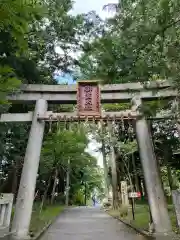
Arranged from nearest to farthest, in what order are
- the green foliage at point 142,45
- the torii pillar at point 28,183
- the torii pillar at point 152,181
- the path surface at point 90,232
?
the green foliage at point 142,45, the torii pillar at point 28,183, the torii pillar at point 152,181, the path surface at point 90,232

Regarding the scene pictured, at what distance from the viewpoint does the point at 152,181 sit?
10.0m

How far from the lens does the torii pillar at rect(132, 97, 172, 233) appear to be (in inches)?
373

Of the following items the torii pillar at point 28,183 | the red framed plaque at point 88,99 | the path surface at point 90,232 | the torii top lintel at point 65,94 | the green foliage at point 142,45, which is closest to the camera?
the green foliage at point 142,45

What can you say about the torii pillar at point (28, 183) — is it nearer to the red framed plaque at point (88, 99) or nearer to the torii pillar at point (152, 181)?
the red framed plaque at point (88, 99)

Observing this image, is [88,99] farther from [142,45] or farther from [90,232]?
[142,45]

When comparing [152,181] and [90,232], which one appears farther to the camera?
[90,232]

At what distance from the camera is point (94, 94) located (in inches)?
436

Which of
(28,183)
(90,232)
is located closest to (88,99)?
(28,183)

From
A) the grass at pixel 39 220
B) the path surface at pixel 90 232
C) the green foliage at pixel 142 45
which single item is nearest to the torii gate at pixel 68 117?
the path surface at pixel 90 232

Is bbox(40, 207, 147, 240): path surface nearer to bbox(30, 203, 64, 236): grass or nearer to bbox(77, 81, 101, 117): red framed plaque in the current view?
bbox(30, 203, 64, 236): grass

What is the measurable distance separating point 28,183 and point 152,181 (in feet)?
14.6

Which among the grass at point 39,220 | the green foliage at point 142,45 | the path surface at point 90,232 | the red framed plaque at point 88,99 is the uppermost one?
the red framed plaque at point 88,99

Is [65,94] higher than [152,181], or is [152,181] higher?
[65,94]

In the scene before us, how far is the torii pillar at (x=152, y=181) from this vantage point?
948 centimetres
